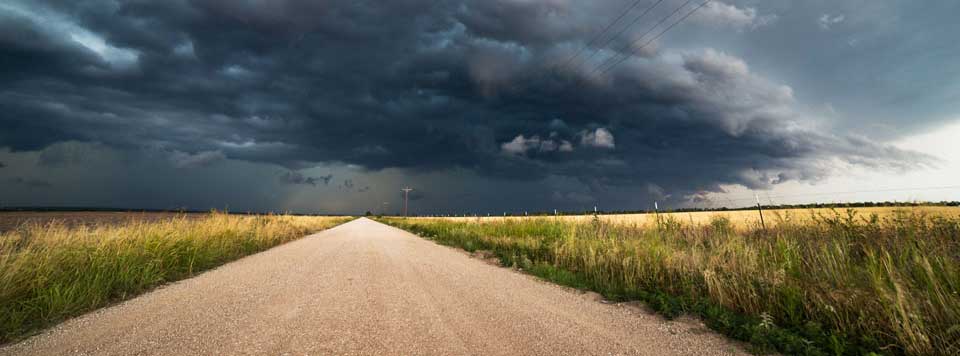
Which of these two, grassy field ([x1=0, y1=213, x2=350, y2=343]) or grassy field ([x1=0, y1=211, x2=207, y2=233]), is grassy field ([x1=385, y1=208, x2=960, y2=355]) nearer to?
grassy field ([x1=0, y1=213, x2=350, y2=343])

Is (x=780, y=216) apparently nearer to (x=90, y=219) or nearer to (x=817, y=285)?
(x=817, y=285)

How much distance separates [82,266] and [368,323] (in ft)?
20.8

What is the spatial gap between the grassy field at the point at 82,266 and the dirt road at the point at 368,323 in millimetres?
495

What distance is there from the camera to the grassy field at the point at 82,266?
17.7 ft

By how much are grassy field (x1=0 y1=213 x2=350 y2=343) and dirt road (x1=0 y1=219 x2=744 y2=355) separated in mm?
495

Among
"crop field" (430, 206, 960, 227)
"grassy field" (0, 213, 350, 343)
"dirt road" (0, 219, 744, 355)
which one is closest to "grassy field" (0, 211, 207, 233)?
"grassy field" (0, 213, 350, 343)

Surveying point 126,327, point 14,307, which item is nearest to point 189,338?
point 126,327

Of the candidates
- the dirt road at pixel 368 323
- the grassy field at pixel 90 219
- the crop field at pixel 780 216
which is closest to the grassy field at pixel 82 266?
the dirt road at pixel 368 323

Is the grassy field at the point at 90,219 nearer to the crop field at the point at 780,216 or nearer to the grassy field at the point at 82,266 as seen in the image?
the grassy field at the point at 82,266

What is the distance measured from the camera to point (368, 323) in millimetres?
4891

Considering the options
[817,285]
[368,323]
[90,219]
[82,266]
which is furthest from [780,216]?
[90,219]

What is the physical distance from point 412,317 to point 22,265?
635 centimetres

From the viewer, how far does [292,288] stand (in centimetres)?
719

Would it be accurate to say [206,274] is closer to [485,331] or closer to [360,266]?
[360,266]
